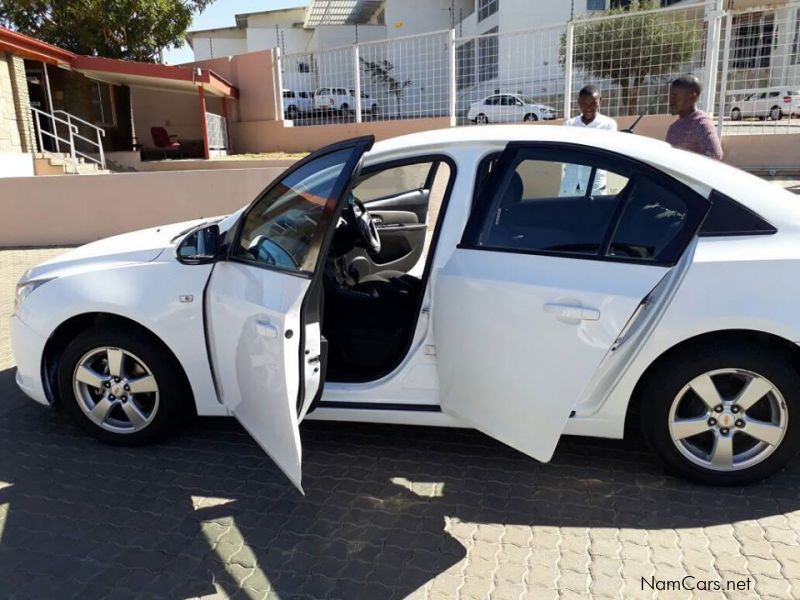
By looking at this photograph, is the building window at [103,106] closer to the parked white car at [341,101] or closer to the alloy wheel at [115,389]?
the parked white car at [341,101]

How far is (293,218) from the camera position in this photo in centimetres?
317

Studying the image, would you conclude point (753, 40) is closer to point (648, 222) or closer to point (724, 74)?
point (724, 74)

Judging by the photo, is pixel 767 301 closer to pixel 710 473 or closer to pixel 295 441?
pixel 710 473

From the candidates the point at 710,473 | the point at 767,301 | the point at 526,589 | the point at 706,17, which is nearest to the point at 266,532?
the point at 526,589

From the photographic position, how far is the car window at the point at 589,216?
9.58ft

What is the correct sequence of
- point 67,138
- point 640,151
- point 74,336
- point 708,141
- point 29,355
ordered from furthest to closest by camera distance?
point 67,138, point 708,141, point 74,336, point 29,355, point 640,151

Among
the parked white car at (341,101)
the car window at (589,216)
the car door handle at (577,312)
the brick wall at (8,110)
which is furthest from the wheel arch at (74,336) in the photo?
the parked white car at (341,101)

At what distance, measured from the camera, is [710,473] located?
3094 millimetres

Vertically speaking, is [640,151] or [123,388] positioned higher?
[640,151]

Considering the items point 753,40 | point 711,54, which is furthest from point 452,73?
point 753,40

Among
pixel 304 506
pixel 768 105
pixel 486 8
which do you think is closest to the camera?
pixel 304 506

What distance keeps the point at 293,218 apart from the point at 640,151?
1.66 meters

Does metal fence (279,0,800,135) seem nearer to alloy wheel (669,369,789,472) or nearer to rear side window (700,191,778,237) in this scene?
rear side window (700,191,778,237)

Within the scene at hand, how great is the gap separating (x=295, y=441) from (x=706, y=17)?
11514 mm
